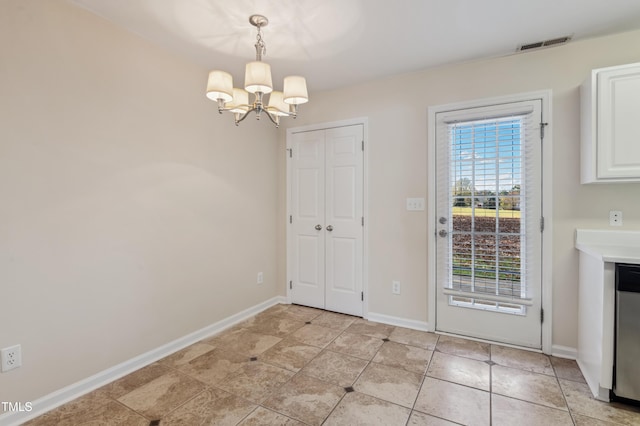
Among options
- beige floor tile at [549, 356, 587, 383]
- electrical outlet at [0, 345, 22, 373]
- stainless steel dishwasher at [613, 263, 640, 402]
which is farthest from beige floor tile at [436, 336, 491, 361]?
electrical outlet at [0, 345, 22, 373]

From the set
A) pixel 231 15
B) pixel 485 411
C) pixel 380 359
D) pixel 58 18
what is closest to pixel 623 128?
pixel 485 411

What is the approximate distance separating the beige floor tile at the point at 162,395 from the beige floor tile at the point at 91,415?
0.15 feet

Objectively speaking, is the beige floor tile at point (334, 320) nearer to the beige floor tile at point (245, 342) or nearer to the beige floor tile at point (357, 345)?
the beige floor tile at point (357, 345)

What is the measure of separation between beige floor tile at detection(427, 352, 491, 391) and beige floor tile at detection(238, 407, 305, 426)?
1066 millimetres

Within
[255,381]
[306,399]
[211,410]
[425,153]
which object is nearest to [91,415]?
[211,410]

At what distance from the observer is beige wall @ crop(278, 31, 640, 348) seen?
231cm

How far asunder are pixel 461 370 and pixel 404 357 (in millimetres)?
416

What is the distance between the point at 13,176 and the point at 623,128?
12.6 ft

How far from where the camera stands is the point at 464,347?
256cm

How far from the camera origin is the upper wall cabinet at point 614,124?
6.60 ft

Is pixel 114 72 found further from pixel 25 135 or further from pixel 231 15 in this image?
pixel 231 15

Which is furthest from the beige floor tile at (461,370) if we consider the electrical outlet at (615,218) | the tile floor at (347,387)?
the electrical outlet at (615,218)

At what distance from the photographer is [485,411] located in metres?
1.78

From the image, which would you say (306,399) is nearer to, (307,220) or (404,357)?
(404,357)
